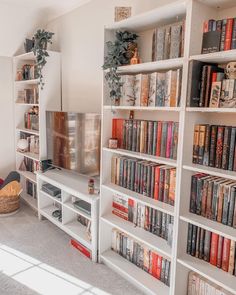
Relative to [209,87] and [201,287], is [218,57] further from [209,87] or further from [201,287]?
[201,287]

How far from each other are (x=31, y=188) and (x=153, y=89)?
261 centimetres

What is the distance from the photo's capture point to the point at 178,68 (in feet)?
6.15

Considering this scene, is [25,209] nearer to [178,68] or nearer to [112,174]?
[112,174]

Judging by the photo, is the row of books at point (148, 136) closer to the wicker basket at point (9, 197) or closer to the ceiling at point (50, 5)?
the ceiling at point (50, 5)

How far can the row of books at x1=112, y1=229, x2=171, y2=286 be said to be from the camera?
2.03 metres

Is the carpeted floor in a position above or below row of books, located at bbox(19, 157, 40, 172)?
below

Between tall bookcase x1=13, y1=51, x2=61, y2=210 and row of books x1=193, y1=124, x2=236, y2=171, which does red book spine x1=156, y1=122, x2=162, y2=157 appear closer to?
row of books x1=193, y1=124, x2=236, y2=171

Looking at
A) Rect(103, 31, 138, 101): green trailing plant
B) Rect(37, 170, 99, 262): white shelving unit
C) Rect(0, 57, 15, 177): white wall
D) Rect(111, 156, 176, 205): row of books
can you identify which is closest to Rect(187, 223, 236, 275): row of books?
Rect(111, 156, 176, 205): row of books

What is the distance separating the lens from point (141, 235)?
2045 millimetres

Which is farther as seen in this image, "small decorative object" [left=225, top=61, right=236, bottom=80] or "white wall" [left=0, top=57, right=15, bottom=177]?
"white wall" [left=0, top=57, right=15, bottom=177]

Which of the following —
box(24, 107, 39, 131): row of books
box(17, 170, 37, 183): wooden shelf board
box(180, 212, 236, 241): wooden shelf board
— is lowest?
box(17, 170, 37, 183): wooden shelf board

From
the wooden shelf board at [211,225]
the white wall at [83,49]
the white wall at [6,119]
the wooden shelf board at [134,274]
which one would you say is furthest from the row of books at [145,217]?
the white wall at [6,119]

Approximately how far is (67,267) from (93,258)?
24 centimetres

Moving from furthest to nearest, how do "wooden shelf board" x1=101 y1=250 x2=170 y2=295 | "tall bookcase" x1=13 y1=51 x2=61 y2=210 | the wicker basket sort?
the wicker basket, "tall bookcase" x1=13 y1=51 x2=61 y2=210, "wooden shelf board" x1=101 y1=250 x2=170 y2=295
